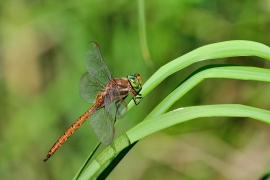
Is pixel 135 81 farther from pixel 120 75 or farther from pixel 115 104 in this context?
pixel 120 75

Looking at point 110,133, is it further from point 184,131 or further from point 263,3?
point 263,3

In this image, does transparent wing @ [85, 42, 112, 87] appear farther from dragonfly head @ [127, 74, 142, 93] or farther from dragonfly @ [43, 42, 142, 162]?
dragonfly head @ [127, 74, 142, 93]

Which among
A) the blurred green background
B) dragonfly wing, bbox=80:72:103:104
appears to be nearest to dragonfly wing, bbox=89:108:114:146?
dragonfly wing, bbox=80:72:103:104

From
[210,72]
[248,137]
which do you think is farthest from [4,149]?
[210,72]

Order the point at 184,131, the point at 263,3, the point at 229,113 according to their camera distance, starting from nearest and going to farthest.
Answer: the point at 229,113
the point at 263,3
the point at 184,131

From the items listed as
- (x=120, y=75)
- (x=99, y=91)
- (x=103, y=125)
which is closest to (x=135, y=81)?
(x=99, y=91)

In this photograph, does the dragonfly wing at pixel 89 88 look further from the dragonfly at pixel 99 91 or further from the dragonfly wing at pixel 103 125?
the dragonfly wing at pixel 103 125

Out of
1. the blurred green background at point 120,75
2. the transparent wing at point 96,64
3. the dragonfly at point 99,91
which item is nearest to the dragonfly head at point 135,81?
the dragonfly at point 99,91
